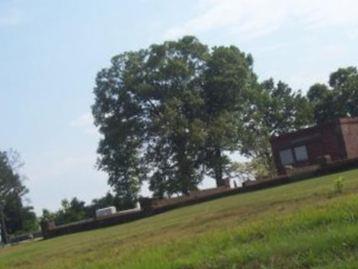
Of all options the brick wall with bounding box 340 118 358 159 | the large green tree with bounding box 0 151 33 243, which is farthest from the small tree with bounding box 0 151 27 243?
the brick wall with bounding box 340 118 358 159

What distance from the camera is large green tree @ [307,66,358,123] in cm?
8606

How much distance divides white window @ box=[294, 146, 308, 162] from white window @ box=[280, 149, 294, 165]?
2.06 ft

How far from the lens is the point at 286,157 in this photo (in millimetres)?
63219

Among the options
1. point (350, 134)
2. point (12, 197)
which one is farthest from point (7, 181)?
point (350, 134)

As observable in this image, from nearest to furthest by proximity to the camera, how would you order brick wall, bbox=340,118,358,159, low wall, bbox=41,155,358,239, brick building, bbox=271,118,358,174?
1. low wall, bbox=41,155,358,239
2. brick wall, bbox=340,118,358,159
3. brick building, bbox=271,118,358,174

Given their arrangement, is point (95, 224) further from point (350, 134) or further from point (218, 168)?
point (218, 168)

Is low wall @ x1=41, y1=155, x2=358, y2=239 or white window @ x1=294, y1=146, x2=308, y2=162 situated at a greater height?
white window @ x1=294, y1=146, x2=308, y2=162

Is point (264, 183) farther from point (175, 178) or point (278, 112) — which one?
point (278, 112)

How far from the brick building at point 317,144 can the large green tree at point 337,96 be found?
24381 millimetres

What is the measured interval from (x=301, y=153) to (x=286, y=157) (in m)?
1.62

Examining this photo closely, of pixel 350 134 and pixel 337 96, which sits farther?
pixel 337 96

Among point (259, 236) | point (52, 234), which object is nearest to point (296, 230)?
point (259, 236)

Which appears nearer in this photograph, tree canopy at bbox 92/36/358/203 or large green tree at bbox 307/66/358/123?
tree canopy at bbox 92/36/358/203

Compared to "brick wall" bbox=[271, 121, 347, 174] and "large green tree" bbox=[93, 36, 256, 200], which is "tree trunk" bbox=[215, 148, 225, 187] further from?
"brick wall" bbox=[271, 121, 347, 174]
